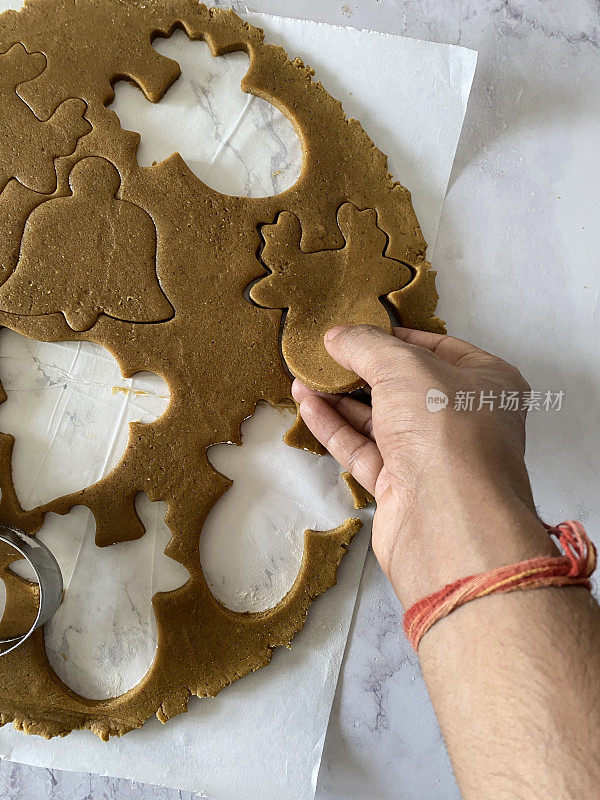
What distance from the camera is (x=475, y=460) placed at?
98 cm

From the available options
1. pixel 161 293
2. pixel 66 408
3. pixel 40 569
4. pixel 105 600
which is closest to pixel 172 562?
pixel 105 600

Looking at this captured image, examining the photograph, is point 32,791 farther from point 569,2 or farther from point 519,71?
point 569,2

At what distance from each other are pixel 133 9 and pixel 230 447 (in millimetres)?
989

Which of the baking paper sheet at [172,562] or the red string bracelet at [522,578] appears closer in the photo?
the red string bracelet at [522,578]

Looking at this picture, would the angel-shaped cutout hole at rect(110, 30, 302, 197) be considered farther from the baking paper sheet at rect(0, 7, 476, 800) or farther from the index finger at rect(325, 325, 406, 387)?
the index finger at rect(325, 325, 406, 387)

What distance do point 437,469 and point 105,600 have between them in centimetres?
76

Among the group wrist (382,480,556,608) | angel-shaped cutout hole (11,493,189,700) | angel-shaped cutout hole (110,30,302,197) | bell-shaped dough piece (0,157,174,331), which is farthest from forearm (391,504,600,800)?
angel-shaped cutout hole (110,30,302,197)

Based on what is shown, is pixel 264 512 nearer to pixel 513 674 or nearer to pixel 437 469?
pixel 437 469

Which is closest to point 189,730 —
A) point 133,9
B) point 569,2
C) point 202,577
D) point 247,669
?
point 247,669

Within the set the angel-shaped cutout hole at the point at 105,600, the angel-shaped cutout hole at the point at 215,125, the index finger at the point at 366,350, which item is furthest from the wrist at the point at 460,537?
the angel-shaped cutout hole at the point at 215,125

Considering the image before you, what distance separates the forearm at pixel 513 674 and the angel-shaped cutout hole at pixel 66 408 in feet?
2.29

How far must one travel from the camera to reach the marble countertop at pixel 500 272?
4.50 feet

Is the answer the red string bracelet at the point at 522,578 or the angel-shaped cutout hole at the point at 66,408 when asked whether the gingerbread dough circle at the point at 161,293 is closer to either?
the angel-shaped cutout hole at the point at 66,408

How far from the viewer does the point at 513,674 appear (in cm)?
84
